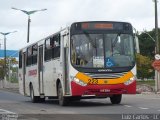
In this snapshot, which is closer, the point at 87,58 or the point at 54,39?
the point at 87,58

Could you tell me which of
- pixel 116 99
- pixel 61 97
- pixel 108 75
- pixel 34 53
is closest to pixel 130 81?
pixel 108 75

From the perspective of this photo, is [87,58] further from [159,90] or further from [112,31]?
[159,90]

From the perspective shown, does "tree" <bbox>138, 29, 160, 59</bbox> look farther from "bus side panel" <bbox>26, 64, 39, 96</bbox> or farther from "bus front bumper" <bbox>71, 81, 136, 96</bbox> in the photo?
"bus front bumper" <bbox>71, 81, 136, 96</bbox>

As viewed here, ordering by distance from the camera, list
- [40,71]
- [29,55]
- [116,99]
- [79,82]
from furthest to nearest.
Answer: [29,55] < [40,71] < [116,99] < [79,82]

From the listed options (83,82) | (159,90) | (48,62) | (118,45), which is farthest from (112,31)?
(159,90)

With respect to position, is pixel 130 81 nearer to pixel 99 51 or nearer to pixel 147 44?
pixel 99 51

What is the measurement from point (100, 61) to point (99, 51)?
0.40 m

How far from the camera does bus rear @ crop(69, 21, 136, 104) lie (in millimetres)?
21031

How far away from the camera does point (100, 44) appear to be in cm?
2130

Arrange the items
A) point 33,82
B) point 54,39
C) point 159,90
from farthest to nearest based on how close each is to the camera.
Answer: point 159,90
point 33,82
point 54,39

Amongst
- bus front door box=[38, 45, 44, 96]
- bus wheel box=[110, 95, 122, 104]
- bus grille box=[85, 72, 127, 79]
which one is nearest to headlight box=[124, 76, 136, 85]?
bus grille box=[85, 72, 127, 79]

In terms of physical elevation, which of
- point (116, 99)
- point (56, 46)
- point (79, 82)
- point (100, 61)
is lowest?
point (116, 99)

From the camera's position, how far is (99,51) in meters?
21.2

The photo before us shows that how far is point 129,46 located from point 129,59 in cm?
53
